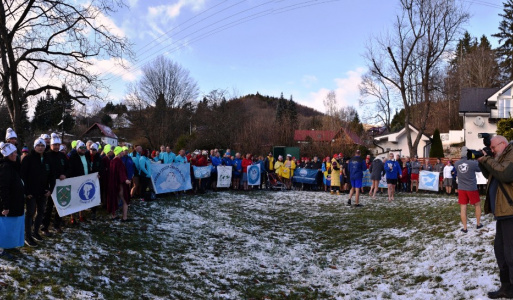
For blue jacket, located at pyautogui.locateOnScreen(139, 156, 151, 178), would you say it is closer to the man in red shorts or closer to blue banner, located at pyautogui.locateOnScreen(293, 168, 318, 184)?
blue banner, located at pyautogui.locateOnScreen(293, 168, 318, 184)

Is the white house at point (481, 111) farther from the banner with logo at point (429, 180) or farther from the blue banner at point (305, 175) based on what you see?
the blue banner at point (305, 175)

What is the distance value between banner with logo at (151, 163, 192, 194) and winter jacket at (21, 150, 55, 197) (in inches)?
266

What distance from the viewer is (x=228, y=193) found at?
18.4 m

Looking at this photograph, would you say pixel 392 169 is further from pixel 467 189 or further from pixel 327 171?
pixel 467 189

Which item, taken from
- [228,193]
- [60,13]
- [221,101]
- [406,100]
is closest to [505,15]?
[406,100]

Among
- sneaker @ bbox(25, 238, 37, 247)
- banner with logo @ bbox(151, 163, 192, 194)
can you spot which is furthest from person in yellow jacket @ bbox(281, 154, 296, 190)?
sneaker @ bbox(25, 238, 37, 247)

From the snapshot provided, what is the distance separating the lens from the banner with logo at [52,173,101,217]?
940 cm

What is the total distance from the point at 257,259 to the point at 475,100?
48560 mm

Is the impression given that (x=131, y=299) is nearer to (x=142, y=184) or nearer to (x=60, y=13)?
(x=142, y=184)

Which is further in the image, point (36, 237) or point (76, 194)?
point (76, 194)

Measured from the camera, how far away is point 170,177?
16.4 metres

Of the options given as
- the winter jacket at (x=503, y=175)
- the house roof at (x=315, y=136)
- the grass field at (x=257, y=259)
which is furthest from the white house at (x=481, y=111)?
the winter jacket at (x=503, y=175)

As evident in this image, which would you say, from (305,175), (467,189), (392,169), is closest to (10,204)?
(467,189)

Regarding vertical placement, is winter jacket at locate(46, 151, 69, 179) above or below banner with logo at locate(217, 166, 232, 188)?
above
